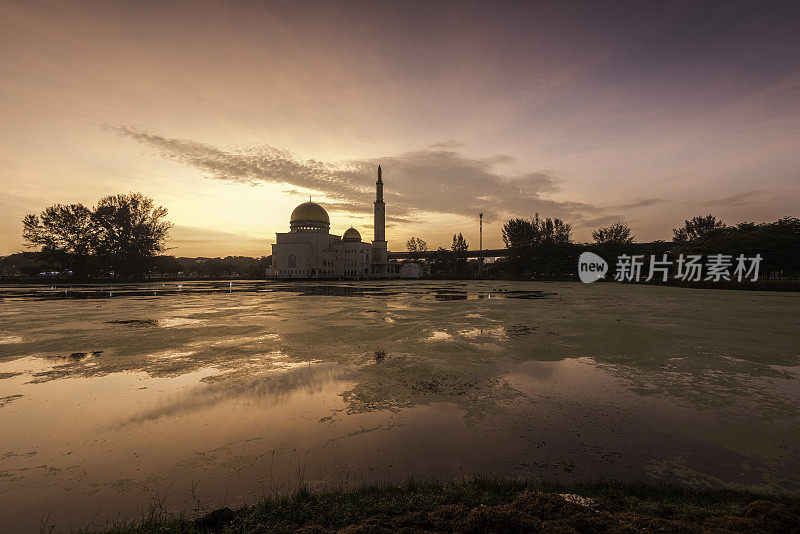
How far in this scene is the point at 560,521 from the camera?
11.8 ft

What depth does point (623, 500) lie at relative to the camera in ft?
13.7

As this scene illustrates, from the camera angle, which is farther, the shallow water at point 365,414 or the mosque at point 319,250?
the mosque at point 319,250

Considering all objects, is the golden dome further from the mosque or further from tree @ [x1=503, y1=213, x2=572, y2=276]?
tree @ [x1=503, y1=213, x2=572, y2=276]

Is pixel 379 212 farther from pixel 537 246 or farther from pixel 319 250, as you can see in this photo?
pixel 537 246

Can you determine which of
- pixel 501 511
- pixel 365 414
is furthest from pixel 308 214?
pixel 501 511

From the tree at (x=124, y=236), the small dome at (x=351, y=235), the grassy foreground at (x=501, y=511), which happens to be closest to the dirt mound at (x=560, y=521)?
the grassy foreground at (x=501, y=511)

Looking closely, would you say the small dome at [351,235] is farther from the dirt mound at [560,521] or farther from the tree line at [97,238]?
the dirt mound at [560,521]

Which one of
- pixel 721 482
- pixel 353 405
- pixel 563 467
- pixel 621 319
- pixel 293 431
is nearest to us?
pixel 721 482

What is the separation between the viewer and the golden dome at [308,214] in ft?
349

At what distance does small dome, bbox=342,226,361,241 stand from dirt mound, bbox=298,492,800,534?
113m

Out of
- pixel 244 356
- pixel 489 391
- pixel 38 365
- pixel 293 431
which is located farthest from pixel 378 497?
pixel 38 365

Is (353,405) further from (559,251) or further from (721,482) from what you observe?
(559,251)

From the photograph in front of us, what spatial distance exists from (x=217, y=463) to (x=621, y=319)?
22135 mm

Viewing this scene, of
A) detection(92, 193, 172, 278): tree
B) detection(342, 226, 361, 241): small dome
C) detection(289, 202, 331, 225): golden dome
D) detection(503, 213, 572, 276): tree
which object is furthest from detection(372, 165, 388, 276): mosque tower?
detection(92, 193, 172, 278): tree
